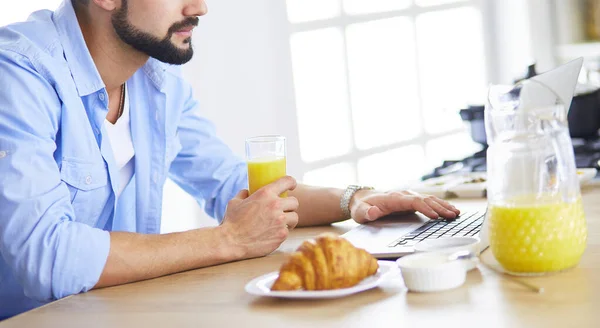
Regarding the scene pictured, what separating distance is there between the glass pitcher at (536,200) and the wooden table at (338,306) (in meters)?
0.03

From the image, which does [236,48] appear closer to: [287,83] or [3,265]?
[287,83]

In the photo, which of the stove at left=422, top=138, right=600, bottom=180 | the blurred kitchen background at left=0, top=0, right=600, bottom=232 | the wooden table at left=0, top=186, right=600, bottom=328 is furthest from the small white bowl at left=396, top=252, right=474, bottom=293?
the blurred kitchen background at left=0, top=0, right=600, bottom=232

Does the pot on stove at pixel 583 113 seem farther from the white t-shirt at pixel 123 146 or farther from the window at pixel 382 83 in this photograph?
the white t-shirt at pixel 123 146

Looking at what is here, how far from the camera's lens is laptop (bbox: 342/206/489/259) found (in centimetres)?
160

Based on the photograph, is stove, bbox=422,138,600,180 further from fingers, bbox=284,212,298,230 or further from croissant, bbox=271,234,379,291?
croissant, bbox=271,234,379,291

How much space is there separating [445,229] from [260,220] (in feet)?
1.14

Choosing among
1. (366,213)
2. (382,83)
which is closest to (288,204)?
(366,213)

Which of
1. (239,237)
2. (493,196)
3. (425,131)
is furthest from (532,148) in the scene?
(425,131)

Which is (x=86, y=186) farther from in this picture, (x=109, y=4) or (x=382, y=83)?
(x=382, y=83)

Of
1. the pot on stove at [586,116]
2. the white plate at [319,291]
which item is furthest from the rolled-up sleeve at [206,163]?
the pot on stove at [586,116]

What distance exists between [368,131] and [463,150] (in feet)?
2.99

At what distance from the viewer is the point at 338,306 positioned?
51.7 inches

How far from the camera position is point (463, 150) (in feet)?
16.0

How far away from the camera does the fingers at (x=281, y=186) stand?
1781 mm
